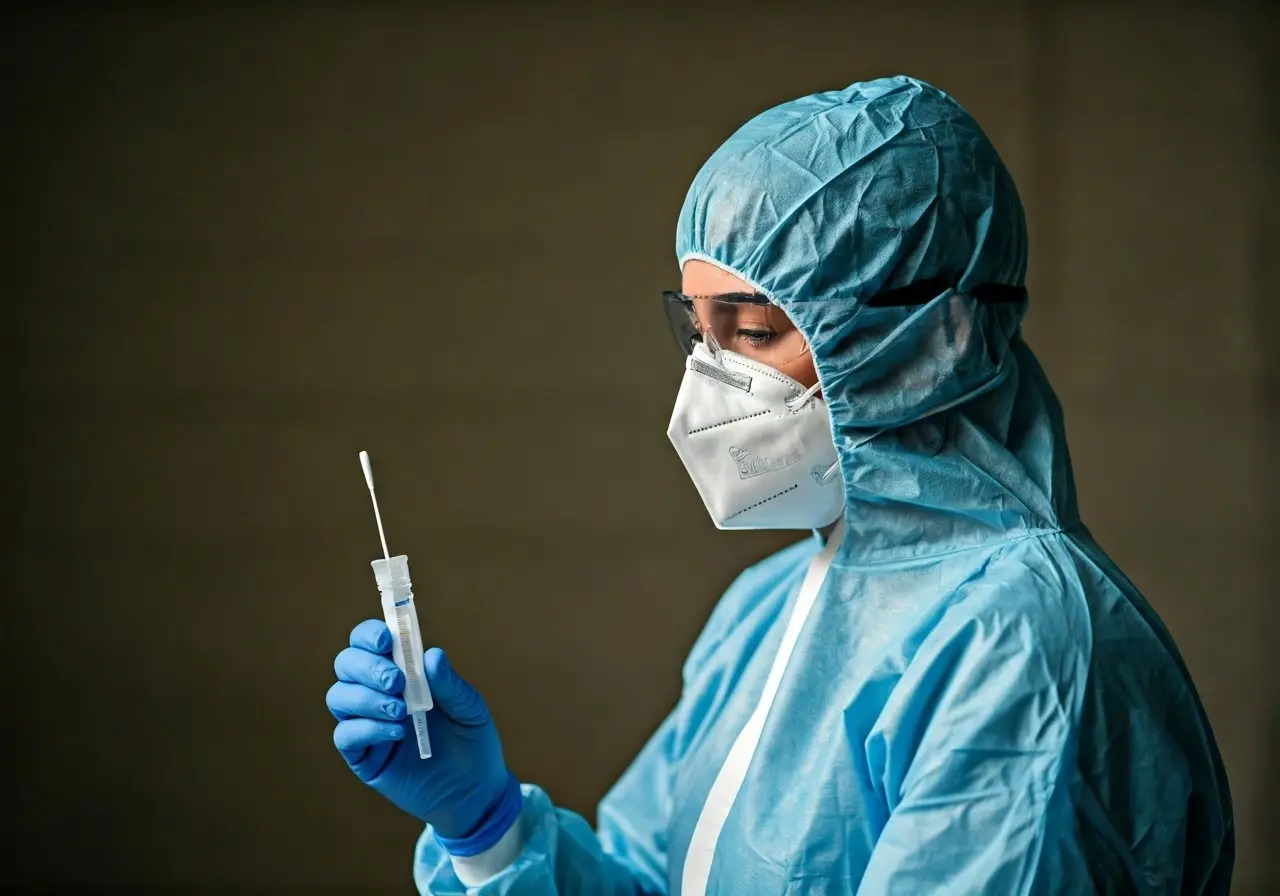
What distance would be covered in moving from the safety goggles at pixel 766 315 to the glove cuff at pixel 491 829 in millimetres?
522

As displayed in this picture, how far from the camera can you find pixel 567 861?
1391 mm

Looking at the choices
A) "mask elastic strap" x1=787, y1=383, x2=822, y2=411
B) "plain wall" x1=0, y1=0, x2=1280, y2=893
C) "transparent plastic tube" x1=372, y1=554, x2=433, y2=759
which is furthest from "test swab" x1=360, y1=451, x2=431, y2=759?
"plain wall" x1=0, y1=0, x2=1280, y2=893

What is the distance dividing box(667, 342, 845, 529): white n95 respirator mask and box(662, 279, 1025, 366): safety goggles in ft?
0.05

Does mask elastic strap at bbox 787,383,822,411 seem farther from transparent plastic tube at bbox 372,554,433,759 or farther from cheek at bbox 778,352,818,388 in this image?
transparent plastic tube at bbox 372,554,433,759

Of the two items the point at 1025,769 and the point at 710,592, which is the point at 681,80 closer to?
the point at 710,592

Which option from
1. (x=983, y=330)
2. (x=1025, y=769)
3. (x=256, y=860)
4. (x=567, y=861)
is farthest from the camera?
(x=256, y=860)

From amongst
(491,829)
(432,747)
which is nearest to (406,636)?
(432,747)

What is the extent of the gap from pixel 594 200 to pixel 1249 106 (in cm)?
141

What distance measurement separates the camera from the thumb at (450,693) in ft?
3.92

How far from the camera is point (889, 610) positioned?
1.18 metres

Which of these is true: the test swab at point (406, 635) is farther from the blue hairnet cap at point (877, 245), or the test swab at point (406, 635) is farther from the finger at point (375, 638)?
the blue hairnet cap at point (877, 245)

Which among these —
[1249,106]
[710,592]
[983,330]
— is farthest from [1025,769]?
[1249,106]

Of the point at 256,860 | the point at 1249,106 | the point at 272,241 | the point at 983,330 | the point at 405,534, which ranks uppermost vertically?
the point at 272,241

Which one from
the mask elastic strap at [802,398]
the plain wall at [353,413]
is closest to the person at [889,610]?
the mask elastic strap at [802,398]
